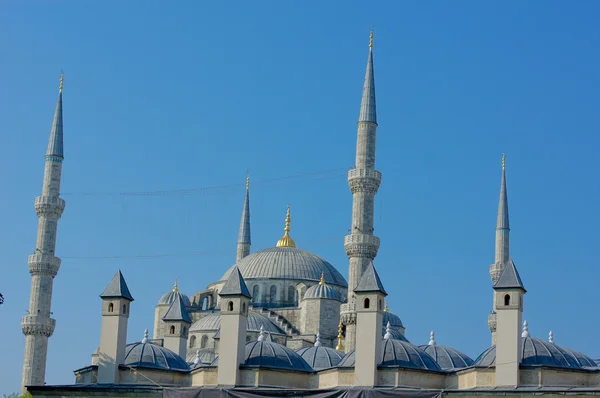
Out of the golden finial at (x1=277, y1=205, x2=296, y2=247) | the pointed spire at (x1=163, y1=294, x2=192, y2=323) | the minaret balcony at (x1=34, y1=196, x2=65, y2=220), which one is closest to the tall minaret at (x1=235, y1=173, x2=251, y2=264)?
the golden finial at (x1=277, y1=205, x2=296, y2=247)

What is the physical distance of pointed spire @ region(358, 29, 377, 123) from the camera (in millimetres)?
42094

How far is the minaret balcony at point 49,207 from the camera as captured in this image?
149 ft

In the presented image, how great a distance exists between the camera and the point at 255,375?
2700 cm

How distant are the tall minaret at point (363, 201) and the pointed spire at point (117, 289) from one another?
11490 millimetres

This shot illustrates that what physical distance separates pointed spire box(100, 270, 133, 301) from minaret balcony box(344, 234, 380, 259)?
40.9 ft

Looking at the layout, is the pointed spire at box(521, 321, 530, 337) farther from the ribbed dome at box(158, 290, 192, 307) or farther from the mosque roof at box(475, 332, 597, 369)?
the ribbed dome at box(158, 290, 192, 307)

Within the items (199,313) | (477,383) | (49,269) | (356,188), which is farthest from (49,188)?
(477,383)

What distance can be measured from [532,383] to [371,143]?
17.9 meters

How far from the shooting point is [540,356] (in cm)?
2606

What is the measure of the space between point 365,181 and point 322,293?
6.30m

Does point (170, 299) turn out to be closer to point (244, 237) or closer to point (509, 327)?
point (244, 237)

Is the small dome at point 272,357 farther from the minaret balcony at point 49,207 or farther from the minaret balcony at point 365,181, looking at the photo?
the minaret balcony at point 49,207

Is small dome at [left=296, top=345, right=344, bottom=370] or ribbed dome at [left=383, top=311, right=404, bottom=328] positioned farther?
ribbed dome at [left=383, top=311, right=404, bottom=328]

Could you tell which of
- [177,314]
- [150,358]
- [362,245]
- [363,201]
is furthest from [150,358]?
[363,201]
